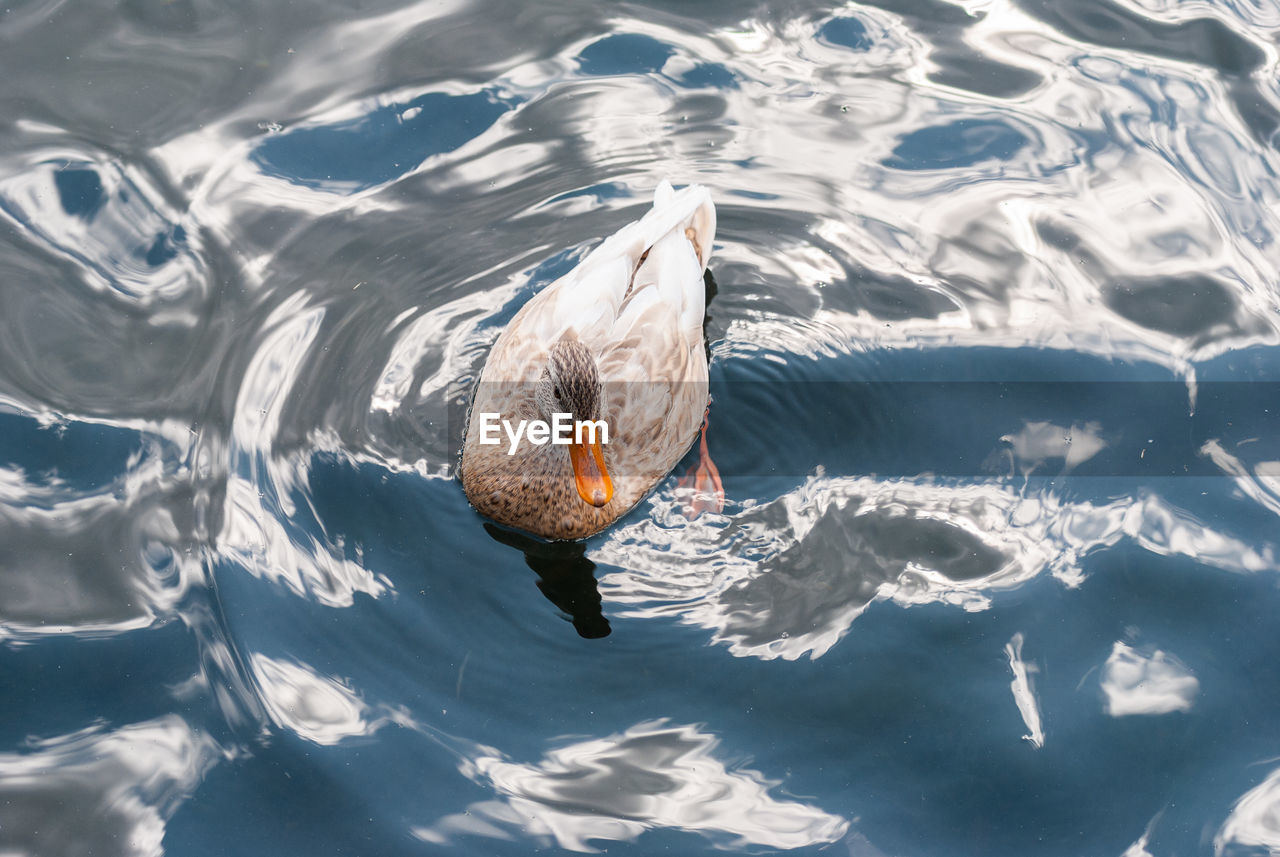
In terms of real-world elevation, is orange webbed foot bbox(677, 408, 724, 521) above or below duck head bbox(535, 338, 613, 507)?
below

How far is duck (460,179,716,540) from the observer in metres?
4.78

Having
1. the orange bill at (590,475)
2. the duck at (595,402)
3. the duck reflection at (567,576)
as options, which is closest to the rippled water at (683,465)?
the duck reflection at (567,576)

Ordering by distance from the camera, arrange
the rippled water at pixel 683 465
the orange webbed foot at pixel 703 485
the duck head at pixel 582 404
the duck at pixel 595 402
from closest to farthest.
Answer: the rippled water at pixel 683 465
the duck head at pixel 582 404
the duck at pixel 595 402
the orange webbed foot at pixel 703 485

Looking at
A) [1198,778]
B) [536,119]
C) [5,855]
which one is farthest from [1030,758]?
[536,119]

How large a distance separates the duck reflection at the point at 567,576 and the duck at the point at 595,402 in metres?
0.06

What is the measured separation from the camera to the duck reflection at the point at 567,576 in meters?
4.60

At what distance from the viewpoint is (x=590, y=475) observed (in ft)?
15.1

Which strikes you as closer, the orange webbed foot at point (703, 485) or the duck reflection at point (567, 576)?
the duck reflection at point (567, 576)

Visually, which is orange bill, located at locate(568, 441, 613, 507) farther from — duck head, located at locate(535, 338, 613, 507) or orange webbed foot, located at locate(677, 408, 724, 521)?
orange webbed foot, located at locate(677, 408, 724, 521)

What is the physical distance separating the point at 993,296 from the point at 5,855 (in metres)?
5.35

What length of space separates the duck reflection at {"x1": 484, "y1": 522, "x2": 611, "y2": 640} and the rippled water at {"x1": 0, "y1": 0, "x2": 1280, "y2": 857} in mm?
26

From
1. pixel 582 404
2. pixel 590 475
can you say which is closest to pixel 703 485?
pixel 590 475

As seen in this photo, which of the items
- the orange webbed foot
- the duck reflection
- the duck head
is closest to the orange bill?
the duck head

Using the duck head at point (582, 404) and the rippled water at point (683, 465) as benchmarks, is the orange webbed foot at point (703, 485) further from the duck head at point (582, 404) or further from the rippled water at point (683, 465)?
the duck head at point (582, 404)
